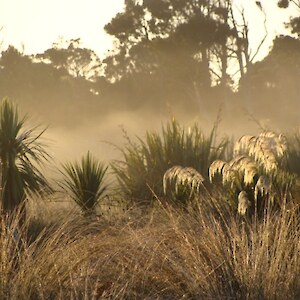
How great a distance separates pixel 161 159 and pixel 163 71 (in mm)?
37052

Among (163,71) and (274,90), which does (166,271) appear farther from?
(274,90)

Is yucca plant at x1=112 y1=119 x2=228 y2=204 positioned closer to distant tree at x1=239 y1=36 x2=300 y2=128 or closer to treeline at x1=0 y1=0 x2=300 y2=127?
treeline at x1=0 y1=0 x2=300 y2=127

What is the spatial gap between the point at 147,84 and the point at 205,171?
4072 centimetres

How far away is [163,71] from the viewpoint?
151ft

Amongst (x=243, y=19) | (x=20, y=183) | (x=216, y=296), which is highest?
(x=243, y=19)

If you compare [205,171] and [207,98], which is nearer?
[205,171]

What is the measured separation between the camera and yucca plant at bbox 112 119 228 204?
897 centimetres

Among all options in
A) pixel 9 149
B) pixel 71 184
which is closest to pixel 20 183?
pixel 9 149

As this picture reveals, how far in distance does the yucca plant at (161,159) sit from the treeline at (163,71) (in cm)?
2857

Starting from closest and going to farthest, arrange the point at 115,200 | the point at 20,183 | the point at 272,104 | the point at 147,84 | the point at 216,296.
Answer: the point at 216,296
the point at 20,183
the point at 115,200
the point at 147,84
the point at 272,104

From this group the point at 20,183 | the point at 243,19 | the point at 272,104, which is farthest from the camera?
the point at 272,104

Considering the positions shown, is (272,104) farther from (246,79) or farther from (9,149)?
(9,149)

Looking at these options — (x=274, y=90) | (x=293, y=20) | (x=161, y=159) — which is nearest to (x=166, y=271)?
(x=161, y=159)

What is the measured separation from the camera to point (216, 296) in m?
4.40
